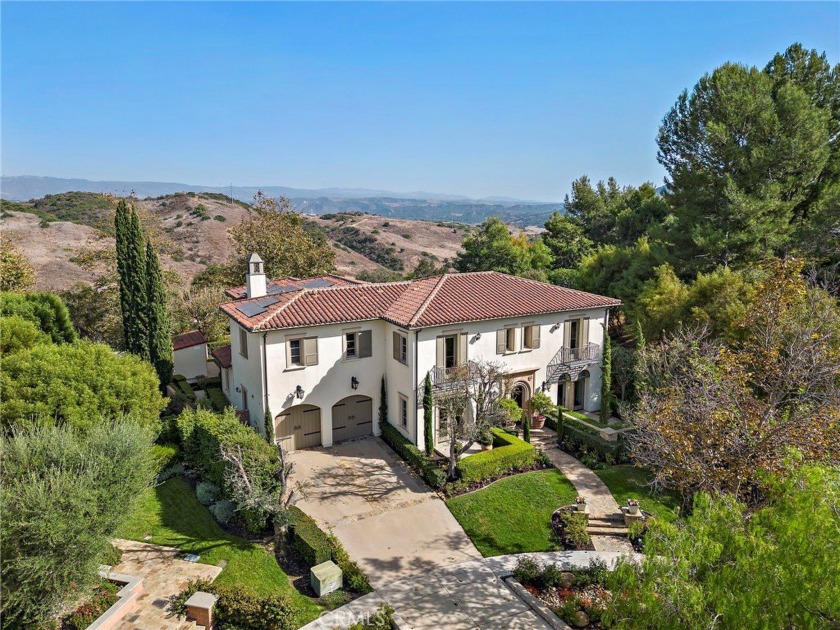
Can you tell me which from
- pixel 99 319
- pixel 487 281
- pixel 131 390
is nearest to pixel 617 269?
pixel 487 281

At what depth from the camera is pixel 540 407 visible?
25.7m

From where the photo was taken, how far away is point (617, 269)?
126 feet

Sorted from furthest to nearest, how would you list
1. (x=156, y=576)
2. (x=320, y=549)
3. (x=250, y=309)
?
(x=250, y=309), (x=320, y=549), (x=156, y=576)

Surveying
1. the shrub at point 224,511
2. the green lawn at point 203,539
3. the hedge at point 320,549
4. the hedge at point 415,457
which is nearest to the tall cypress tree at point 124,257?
the green lawn at point 203,539

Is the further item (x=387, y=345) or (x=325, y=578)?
(x=387, y=345)

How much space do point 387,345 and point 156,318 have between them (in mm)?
12294

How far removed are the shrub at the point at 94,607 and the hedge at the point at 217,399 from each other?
482 inches

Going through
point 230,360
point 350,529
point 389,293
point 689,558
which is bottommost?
point 350,529

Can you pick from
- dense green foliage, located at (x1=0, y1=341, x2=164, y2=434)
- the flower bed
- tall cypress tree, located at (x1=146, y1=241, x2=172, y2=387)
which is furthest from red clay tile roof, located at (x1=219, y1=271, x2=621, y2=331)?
the flower bed

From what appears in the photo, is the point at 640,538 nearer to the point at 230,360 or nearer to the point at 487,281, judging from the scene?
the point at 487,281

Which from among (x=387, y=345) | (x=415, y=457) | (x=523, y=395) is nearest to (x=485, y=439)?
(x=415, y=457)

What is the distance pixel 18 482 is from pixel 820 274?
35.8m

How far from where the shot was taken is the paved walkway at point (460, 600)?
14055mm

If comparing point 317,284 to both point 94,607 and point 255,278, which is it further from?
point 94,607
